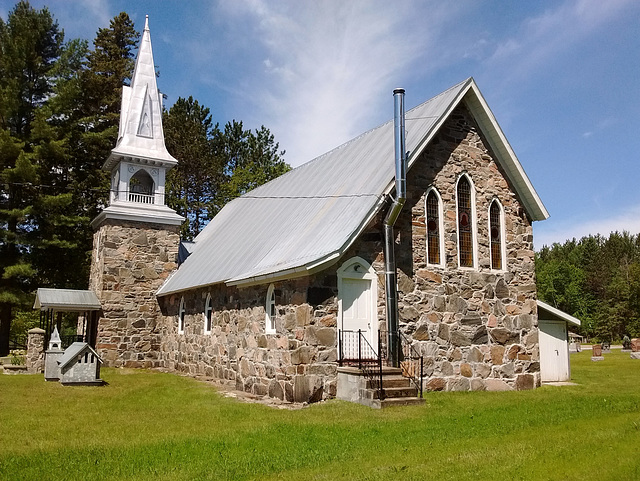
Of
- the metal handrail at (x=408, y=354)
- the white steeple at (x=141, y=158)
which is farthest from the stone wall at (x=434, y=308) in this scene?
the white steeple at (x=141, y=158)

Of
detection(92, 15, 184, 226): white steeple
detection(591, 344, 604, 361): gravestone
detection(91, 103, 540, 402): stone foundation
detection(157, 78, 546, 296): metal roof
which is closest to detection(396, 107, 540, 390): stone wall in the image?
detection(91, 103, 540, 402): stone foundation

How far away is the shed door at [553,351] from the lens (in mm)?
17438

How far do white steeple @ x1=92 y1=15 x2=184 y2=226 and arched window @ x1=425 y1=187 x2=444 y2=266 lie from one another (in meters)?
12.1

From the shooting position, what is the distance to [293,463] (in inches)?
292

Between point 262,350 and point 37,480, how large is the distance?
24.9 feet

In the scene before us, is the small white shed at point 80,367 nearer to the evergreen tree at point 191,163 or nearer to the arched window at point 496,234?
the arched window at point 496,234

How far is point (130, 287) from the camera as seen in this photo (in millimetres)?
22562

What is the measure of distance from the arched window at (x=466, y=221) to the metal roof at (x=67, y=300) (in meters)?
13.6

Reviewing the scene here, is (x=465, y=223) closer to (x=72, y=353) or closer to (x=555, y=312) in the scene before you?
(x=555, y=312)

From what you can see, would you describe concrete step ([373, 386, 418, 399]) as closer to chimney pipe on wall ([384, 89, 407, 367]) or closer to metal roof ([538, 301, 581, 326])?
chimney pipe on wall ([384, 89, 407, 367])

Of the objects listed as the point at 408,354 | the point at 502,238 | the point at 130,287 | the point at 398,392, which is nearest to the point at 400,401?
the point at 398,392

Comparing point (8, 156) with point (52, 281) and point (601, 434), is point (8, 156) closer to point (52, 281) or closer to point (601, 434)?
point (52, 281)

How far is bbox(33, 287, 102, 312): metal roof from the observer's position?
2117cm

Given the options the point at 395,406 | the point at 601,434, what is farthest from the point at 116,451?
the point at 601,434
